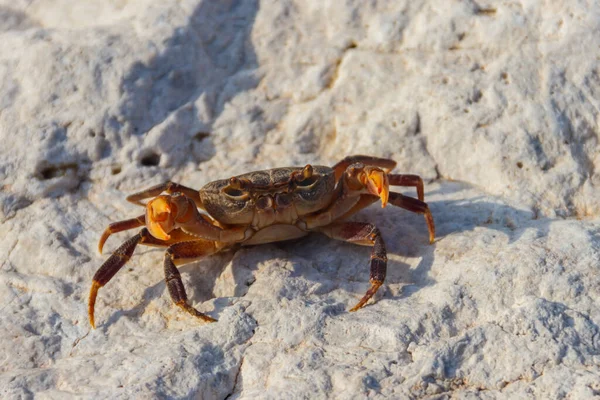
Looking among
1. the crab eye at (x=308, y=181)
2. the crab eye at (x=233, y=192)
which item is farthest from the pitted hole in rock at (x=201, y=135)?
the crab eye at (x=308, y=181)

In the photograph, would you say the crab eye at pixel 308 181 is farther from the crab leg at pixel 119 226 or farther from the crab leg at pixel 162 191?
the crab leg at pixel 119 226

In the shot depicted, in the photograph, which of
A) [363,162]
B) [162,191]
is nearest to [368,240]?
[363,162]

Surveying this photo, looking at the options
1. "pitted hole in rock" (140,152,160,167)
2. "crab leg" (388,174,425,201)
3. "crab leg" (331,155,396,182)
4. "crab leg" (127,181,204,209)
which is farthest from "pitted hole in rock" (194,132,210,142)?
"crab leg" (388,174,425,201)

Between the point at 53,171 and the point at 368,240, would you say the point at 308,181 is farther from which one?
the point at 53,171

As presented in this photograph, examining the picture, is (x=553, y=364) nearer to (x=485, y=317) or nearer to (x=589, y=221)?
(x=485, y=317)

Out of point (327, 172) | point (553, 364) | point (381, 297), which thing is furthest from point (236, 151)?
point (553, 364)

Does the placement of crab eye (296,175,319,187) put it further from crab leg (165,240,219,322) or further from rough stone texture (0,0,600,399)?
crab leg (165,240,219,322)
